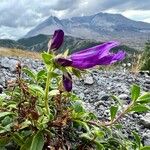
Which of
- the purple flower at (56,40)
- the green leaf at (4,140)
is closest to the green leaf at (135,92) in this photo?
the purple flower at (56,40)

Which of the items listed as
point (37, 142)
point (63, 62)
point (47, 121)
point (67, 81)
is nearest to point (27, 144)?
point (37, 142)

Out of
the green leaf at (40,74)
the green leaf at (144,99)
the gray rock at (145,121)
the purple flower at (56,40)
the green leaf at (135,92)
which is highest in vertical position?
the purple flower at (56,40)

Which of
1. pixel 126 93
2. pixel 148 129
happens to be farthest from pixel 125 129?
pixel 126 93

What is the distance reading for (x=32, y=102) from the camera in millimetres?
3271

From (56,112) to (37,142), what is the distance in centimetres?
34

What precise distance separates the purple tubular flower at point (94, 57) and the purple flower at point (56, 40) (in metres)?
0.13

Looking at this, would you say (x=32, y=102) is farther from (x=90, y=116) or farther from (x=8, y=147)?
(x=90, y=116)

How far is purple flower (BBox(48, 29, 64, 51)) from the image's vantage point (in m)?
2.76

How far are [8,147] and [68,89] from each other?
1074 mm

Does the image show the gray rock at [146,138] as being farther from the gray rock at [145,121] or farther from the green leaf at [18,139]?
the green leaf at [18,139]

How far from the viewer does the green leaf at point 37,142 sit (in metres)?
3.09

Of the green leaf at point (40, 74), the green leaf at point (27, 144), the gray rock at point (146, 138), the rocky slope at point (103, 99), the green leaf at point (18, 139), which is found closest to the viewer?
the green leaf at point (27, 144)

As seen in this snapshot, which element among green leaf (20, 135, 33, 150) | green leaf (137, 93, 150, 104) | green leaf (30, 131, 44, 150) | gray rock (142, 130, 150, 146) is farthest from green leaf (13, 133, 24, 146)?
gray rock (142, 130, 150, 146)

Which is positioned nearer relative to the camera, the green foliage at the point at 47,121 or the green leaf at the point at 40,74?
the green foliage at the point at 47,121
